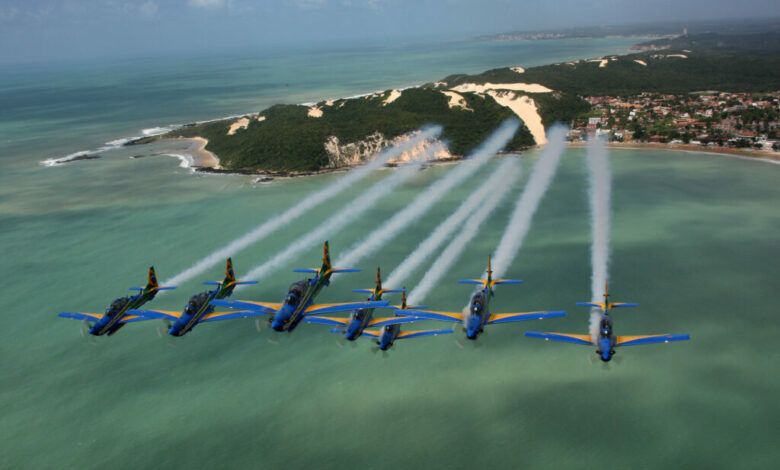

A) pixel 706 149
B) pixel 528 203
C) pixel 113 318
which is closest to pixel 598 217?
pixel 528 203

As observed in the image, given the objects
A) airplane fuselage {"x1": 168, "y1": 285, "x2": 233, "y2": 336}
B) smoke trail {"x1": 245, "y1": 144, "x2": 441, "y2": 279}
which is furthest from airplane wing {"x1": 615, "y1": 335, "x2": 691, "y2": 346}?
smoke trail {"x1": 245, "y1": 144, "x2": 441, "y2": 279}

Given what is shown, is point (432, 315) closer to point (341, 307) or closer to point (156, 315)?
point (341, 307)

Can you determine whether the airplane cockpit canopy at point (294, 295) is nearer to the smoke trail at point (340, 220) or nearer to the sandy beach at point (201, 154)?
the smoke trail at point (340, 220)

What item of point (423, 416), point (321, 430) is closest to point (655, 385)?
point (423, 416)

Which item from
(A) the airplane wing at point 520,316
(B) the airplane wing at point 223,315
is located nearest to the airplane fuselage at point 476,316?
(A) the airplane wing at point 520,316

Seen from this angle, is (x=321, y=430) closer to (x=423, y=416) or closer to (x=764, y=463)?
(x=423, y=416)
